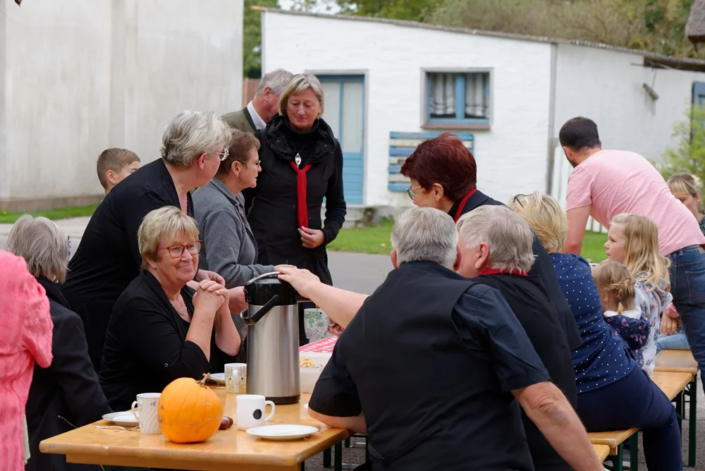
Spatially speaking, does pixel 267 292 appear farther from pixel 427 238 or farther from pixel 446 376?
pixel 446 376

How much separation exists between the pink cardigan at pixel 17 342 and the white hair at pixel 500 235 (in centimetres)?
138

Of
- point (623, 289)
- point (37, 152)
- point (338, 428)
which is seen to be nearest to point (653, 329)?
point (623, 289)

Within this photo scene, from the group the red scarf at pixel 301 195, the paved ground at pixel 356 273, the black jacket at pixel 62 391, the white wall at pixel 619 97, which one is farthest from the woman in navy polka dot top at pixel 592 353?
the white wall at pixel 619 97

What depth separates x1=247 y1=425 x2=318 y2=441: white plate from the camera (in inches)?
131

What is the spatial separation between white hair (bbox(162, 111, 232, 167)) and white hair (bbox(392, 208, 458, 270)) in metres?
1.50

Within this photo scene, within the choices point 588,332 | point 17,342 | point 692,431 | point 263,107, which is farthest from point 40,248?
point 692,431

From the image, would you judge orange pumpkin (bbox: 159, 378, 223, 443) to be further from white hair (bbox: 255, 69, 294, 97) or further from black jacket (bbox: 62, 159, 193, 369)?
white hair (bbox: 255, 69, 294, 97)

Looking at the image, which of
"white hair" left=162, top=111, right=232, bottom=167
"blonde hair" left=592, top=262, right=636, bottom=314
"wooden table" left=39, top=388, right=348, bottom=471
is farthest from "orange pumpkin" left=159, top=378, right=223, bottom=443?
"blonde hair" left=592, top=262, right=636, bottom=314

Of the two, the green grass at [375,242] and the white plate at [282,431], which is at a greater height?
the white plate at [282,431]

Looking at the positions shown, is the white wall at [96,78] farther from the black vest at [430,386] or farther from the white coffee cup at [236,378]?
the black vest at [430,386]

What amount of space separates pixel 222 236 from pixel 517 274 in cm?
181

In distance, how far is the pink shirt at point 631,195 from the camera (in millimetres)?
6074

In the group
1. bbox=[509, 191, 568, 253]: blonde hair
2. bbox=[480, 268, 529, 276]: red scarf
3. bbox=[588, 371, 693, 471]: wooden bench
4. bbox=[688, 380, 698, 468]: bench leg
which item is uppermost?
bbox=[509, 191, 568, 253]: blonde hair

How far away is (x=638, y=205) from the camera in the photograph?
6.14 m
